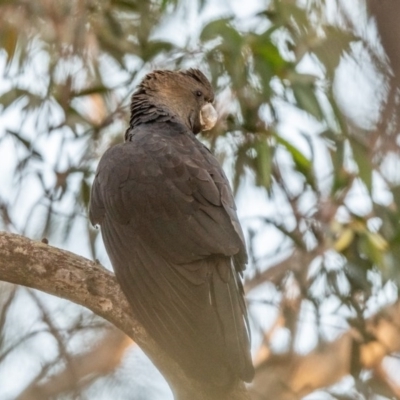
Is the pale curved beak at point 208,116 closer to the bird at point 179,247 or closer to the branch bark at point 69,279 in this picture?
the bird at point 179,247

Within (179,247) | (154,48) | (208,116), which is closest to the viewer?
(179,247)

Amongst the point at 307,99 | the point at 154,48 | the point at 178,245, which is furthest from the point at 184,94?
the point at 178,245

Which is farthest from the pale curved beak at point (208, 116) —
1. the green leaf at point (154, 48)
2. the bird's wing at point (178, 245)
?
the bird's wing at point (178, 245)

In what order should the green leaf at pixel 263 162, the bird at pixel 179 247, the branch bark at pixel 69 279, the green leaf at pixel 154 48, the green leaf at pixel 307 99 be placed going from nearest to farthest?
the bird at pixel 179 247 → the branch bark at pixel 69 279 → the green leaf at pixel 307 99 → the green leaf at pixel 263 162 → the green leaf at pixel 154 48

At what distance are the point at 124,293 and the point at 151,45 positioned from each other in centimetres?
181

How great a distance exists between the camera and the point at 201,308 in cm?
248

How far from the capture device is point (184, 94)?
376cm

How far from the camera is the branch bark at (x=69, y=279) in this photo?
2.62 m

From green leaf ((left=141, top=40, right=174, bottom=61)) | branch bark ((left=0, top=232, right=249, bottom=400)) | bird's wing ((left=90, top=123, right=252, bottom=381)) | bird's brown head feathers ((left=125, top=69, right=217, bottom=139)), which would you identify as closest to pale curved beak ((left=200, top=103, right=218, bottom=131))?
A: bird's brown head feathers ((left=125, top=69, right=217, bottom=139))

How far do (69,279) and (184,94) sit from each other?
140 cm

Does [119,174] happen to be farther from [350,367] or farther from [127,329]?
[350,367]

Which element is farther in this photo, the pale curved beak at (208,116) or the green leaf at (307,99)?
the pale curved beak at (208,116)

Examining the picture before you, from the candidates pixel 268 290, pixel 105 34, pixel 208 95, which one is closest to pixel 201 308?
pixel 208 95

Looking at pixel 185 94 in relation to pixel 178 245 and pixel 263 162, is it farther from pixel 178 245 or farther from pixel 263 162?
pixel 178 245
